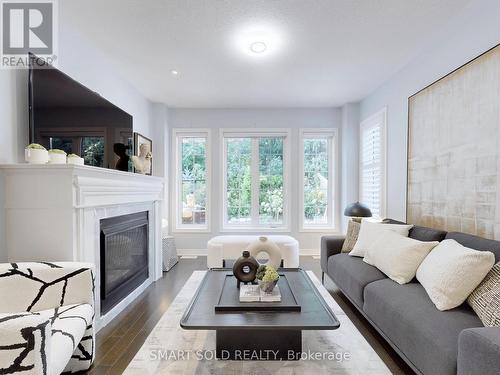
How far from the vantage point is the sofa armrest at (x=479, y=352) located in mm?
1098

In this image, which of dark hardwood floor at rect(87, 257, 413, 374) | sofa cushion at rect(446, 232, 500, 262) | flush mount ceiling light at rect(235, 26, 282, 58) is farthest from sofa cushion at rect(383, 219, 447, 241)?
flush mount ceiling light at rect(235, 26, 282, 58)

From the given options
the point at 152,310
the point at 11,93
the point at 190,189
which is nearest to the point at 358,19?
the point at 11,93

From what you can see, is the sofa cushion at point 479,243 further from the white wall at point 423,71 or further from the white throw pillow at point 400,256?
the white wall at point 423,71

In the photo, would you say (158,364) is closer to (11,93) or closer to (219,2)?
(11,93)

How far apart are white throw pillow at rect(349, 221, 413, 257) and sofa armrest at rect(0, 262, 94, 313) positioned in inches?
99.9

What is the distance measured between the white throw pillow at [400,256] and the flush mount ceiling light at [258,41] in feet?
7.22

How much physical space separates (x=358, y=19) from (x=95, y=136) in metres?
2.66

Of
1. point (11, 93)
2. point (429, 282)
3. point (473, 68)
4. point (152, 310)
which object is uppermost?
point (473, 68)

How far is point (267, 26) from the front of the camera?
261cm

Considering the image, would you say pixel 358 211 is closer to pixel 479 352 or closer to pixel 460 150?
pixel 460 150

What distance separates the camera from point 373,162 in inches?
176

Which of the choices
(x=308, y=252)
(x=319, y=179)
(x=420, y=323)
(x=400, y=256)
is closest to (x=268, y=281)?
(x=420, y=323)

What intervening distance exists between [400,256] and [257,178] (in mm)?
3303

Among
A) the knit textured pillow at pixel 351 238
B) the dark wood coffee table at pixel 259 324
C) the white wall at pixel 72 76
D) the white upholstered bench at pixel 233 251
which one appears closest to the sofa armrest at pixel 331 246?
the knit textured pillow at pixel 351 238
